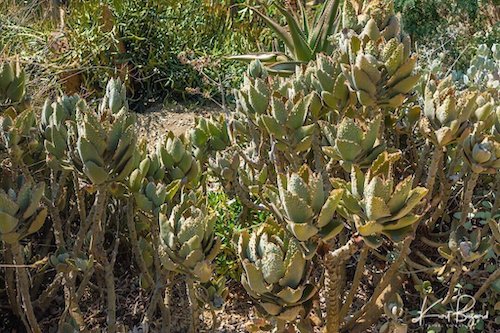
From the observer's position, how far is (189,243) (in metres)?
1.29

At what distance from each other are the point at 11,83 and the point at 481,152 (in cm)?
124

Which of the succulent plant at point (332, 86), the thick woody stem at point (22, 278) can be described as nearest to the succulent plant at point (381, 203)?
the succulent plant at point (332, 86)

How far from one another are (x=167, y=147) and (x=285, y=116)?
1.17 ft

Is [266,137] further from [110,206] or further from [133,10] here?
[133,10]

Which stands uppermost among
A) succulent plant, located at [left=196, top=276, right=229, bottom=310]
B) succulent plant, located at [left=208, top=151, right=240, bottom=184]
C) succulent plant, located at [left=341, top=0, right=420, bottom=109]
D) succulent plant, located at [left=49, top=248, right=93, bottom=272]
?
succulent plant, located at [left=341, top=0, right=420, bottom=109]

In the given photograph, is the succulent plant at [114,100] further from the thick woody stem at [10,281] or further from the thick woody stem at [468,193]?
the thick woody stem at [468,193]

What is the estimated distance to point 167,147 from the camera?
5.56ft

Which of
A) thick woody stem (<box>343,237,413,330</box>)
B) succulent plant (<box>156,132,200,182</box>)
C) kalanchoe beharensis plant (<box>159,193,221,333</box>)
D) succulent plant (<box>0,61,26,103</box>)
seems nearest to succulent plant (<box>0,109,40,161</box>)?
succulent plant (<box>0,61,26,103</box>)

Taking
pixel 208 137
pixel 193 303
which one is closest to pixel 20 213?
pixel 193 303

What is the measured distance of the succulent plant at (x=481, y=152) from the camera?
1.53 metres

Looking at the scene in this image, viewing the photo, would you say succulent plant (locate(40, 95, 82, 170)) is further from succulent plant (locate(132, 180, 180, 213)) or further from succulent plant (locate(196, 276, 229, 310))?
succulent plant (locate(196, 276, 229, 310))

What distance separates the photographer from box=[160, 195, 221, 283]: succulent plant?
130 cm

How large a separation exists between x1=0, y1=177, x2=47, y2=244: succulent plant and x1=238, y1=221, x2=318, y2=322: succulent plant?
17.7 inches

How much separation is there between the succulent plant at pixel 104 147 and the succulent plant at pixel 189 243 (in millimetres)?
148
